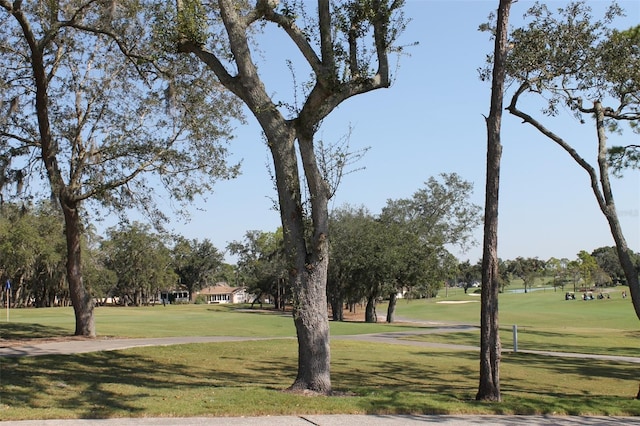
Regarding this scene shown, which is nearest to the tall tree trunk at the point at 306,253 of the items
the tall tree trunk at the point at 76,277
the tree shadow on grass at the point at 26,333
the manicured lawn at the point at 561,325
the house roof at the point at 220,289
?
the tree shadow on grass at the point at 26,333

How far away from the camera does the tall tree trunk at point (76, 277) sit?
20.8 metres

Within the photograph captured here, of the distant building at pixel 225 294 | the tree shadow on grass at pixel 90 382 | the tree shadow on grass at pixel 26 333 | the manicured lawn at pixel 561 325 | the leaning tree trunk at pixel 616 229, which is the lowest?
the distant building at pixel 225 294

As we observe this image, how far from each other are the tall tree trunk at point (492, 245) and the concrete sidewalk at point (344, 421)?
1.48 metres

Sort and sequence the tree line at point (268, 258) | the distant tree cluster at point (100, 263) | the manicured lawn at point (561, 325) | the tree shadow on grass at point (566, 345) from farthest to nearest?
the distant tree cluster at point (100, 263)
the tree line at point (268, 258)
the manicured lawn at point (561, 325)
the tree shadow on grass at point (566, 345)

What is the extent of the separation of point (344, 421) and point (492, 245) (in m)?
4.58

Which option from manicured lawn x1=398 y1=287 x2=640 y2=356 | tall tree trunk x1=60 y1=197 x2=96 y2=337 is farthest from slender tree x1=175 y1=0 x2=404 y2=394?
manicured lawn x1=398 y1=287 x2=640 y2=356

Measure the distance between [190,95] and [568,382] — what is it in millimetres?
13718

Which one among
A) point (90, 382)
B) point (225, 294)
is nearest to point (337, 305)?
point (90, 382)

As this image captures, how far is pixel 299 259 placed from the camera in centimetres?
1088

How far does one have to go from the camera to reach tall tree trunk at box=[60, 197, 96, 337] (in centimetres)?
2084

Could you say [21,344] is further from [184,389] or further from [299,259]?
[299,259]

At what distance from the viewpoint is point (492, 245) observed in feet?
37.0

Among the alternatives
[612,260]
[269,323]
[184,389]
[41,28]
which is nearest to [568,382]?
[184,389]

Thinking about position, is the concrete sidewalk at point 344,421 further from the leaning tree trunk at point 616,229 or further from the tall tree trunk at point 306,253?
the leaning tree trunk at point 616,229
